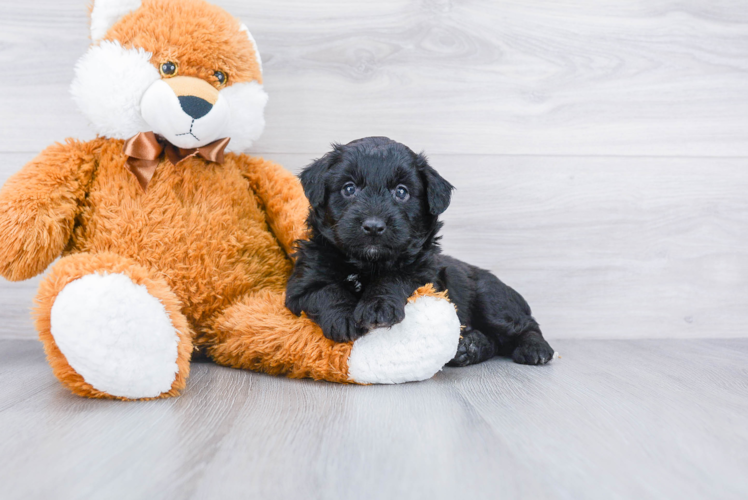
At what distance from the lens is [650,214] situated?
207 cm

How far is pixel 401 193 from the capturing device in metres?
1.38

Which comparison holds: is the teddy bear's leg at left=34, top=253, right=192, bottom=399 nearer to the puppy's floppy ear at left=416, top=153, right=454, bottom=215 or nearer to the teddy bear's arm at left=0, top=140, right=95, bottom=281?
the teddy bear's arm at left=0, top=140, right=95, bottom=281

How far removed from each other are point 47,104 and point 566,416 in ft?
6.20

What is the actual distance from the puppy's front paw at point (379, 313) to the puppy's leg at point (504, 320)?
1.74 feet

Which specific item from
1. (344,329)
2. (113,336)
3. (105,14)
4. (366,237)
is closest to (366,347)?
(344,329)

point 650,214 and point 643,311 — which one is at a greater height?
point 650,214

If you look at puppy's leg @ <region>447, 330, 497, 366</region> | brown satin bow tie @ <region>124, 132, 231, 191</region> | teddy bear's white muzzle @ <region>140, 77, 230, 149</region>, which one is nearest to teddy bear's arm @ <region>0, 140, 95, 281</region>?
brown satin bow tie @ <region>124, 132, 231, 191</region>

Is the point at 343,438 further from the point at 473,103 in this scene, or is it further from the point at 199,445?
the point at 473,103

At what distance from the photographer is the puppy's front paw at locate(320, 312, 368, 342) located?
4.19 ft

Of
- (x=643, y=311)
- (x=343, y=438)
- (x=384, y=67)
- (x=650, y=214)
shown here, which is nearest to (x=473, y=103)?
(x=384, y=67)

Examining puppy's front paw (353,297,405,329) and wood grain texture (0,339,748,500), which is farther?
puppy's front paw (353,297,405,329)

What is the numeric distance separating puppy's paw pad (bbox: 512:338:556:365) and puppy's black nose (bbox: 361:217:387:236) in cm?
70

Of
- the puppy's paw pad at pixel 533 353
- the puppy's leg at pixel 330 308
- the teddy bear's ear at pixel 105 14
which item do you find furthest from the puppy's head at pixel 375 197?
the teddy bear's ear at pixel 105 14

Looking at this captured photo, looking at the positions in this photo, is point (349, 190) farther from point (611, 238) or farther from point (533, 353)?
point (611, 238)
